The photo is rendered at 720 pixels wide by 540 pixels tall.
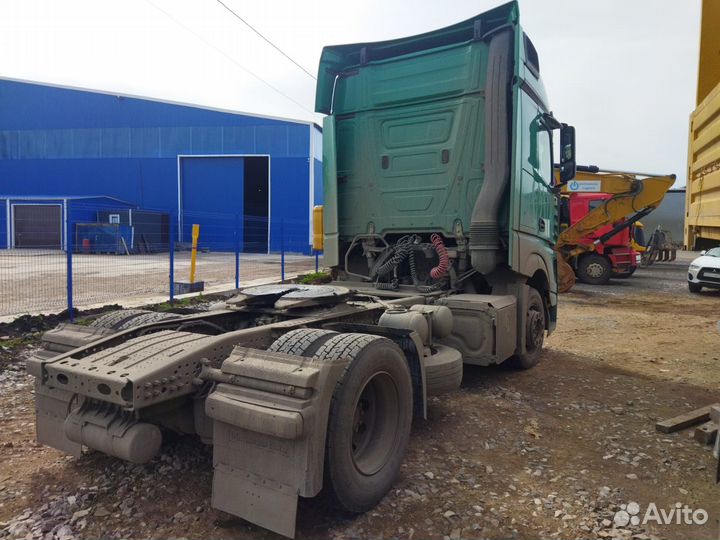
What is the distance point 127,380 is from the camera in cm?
246

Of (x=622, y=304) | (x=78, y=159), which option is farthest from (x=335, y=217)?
(x=78, y=159)

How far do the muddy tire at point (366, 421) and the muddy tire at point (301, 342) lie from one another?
0.17ft

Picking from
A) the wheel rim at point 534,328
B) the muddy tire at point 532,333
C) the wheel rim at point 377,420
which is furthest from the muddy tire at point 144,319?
the wheel rim at point 534,328

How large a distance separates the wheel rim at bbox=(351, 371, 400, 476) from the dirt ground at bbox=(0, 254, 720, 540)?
259mm

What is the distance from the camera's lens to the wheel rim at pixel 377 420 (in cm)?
309

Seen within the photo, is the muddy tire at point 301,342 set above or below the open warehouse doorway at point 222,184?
below

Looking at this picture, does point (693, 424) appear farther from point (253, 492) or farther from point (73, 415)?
point (73, 415)

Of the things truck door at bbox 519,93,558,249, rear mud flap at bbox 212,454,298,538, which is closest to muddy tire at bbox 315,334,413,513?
rear mud flap at bbox 212,454,298,538

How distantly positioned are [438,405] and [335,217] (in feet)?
8.11

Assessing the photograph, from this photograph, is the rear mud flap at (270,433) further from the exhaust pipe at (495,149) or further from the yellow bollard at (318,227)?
the yellow bollard at (318,227)

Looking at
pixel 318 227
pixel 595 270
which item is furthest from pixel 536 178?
pixel 595 270

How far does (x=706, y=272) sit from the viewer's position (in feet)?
45.0

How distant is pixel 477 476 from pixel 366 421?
0.81 m

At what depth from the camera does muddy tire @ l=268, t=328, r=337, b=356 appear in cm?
287
